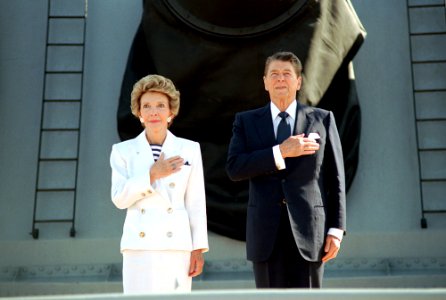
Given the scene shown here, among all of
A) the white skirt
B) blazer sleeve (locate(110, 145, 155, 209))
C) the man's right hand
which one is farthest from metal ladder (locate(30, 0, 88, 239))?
the man's right hand

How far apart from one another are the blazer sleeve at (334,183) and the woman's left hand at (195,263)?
54 centimetres

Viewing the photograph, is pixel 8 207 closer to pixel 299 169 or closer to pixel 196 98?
pixel 196 98

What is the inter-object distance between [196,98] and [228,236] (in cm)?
99

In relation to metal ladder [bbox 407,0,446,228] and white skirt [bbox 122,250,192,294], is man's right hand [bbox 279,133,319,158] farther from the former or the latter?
metal ladder [bbox 407,0,446,228]

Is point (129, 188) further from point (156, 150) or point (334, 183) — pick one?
point (334, 183)

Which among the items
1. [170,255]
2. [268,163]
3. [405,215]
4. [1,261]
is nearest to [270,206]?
[268,163]

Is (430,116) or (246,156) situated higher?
(430,116)

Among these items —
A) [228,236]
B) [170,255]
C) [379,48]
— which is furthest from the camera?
[379,48]

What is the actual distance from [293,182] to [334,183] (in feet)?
0.64

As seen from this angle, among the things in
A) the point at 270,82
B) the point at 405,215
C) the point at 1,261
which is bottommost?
the point at 1,261

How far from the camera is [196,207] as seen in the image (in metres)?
2.88

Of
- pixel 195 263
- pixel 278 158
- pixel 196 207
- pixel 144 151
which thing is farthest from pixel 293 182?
pixel 144 151

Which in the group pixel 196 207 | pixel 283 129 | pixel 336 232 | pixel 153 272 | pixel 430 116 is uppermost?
pixel 430 116

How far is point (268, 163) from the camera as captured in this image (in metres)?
2.78
